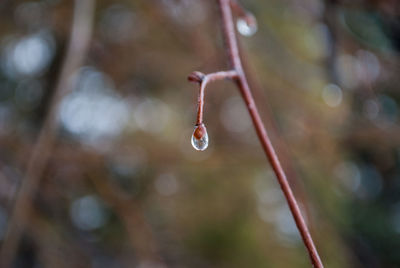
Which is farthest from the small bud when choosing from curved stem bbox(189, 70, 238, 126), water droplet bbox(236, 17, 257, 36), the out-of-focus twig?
the out-of-focus twig

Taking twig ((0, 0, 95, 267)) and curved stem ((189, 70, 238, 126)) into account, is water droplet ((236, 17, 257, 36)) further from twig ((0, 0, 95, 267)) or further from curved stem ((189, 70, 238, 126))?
twig ((0, 0, 95, 267))

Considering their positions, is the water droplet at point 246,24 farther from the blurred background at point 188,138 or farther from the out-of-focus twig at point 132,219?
the out-of-focus twig at point 132,219

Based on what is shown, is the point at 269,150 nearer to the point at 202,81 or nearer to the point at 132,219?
the point at 202,81

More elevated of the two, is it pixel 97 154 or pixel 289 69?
pixel 289 69

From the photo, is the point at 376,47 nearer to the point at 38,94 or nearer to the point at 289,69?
the point at 289,69

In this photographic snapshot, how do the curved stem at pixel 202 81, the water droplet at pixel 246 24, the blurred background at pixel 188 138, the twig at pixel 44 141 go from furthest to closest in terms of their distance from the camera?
1. the blurred background at pixel 188 138
2. the twig at pixel 44 141
3. the water droplet at pixel 246 24
4. the curved stem at pixel 202 81

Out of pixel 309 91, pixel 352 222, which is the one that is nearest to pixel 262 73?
pixel 309 91

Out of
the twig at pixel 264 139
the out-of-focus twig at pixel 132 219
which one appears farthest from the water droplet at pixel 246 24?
the out-of-focus twig at pixel 132 219
